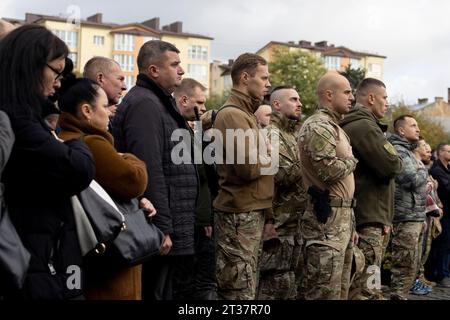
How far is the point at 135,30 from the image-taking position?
298 ft

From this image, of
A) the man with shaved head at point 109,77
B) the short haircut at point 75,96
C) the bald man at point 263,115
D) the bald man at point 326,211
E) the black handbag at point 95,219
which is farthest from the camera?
the bald man at point 263,115

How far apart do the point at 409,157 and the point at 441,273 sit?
3447 mm

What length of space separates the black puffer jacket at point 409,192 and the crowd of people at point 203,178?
0.02 meters

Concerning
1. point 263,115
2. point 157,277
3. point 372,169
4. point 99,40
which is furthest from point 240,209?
point 99,40

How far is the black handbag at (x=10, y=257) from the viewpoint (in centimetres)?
312

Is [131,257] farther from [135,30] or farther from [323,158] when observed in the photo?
→ [135,30]

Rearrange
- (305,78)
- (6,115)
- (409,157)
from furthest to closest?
(305,78) → (409,157) → (6,115)

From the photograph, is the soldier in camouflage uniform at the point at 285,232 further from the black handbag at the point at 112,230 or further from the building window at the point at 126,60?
the building window at the point at 126,60

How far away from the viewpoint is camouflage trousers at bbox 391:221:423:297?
826 cm

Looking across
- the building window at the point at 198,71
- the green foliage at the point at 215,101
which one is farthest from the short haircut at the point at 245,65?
the building window at the point at 198,71

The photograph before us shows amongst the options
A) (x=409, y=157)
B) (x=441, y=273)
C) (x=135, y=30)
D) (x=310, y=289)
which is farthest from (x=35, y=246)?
(x=135, y=30)

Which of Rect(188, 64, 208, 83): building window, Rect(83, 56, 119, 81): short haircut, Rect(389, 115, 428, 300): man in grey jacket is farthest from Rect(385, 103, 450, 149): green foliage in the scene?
Rect(188, 64, 208, 83): building window

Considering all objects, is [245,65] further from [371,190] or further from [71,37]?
[71,37]

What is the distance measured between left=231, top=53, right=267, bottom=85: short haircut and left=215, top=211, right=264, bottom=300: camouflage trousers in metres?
1.27
